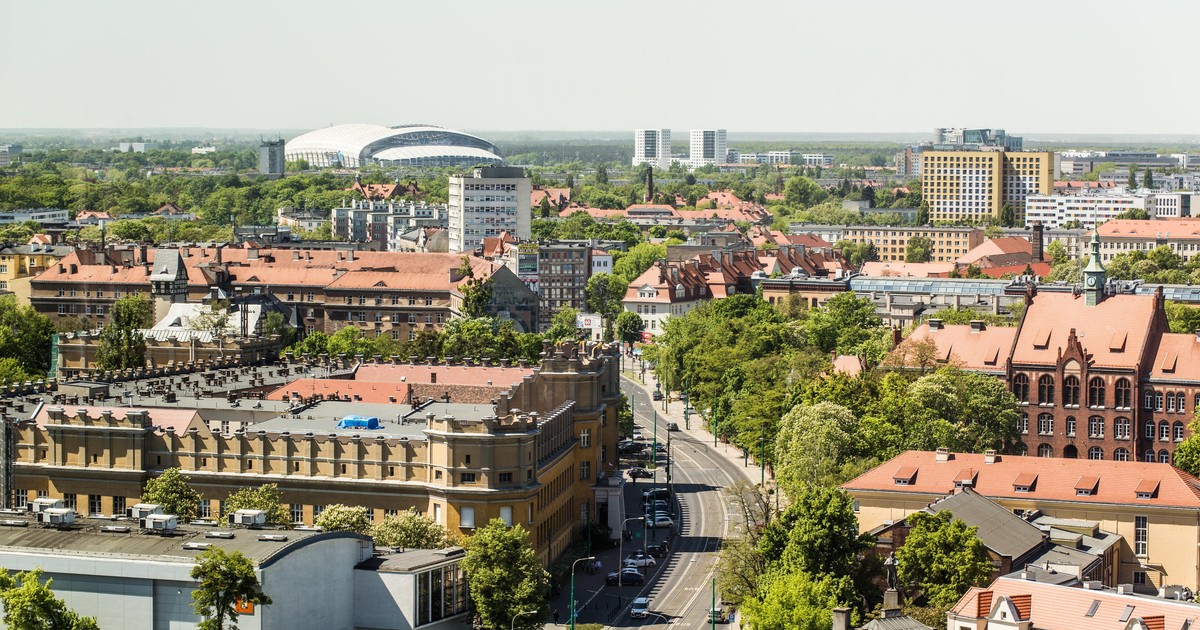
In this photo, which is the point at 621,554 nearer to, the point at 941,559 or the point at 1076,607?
the point at 941,559

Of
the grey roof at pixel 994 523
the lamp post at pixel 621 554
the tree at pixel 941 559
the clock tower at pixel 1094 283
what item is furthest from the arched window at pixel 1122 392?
the tree at pixel 941 559

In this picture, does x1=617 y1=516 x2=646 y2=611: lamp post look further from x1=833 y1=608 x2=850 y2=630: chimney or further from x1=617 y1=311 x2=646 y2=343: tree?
x1=617 y1=311 x2=646 y2=343: tree

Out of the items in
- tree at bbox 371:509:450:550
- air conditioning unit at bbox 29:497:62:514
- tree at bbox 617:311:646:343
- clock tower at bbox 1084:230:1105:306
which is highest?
clock tower at bbox 1084:230:1105:306

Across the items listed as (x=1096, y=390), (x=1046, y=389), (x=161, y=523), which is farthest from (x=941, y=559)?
(x=1046, y=389)

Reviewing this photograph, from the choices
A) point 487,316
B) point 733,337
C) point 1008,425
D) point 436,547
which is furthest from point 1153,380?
point 487,316

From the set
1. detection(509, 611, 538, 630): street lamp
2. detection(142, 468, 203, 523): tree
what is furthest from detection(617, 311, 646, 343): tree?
detection(509, 611, 538, 630): street lamp

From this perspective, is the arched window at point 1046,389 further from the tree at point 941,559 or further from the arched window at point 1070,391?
the tree at point 941,559
